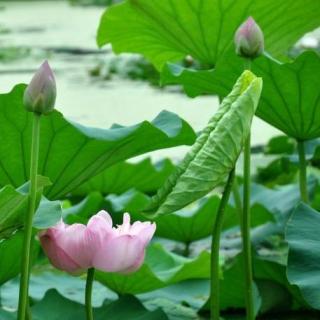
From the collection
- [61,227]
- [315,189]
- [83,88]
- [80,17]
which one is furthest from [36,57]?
[61,227]

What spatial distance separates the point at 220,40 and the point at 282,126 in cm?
21

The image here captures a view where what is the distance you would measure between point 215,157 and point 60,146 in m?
0.30

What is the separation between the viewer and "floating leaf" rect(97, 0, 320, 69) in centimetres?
165

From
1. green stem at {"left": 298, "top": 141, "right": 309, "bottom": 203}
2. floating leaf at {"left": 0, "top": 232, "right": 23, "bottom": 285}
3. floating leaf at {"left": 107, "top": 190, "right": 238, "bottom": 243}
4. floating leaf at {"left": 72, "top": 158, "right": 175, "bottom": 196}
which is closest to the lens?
floating leaf at {"left": 0, "top": 232, "right": 23, "bottom": 285}

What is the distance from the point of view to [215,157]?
1084mm

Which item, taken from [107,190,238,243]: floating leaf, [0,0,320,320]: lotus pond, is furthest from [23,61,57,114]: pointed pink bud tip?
[107,190,238,243]: floating leaf

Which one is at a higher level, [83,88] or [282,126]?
[282,126]

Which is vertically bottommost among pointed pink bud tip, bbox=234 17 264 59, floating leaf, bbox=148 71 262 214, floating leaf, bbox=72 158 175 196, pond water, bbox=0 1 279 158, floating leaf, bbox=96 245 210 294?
pond water, bbox=0 1 279 158

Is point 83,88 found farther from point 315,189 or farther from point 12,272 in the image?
point 12,272

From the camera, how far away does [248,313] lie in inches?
49.9

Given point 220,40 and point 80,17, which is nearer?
point 220,40

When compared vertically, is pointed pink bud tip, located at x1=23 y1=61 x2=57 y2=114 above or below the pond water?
above

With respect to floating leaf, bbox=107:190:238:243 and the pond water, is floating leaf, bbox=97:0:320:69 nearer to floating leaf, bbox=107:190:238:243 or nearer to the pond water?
floating leaf, bbox=107:190:238:243

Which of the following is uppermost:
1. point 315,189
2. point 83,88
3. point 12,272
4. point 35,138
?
point 35,138
